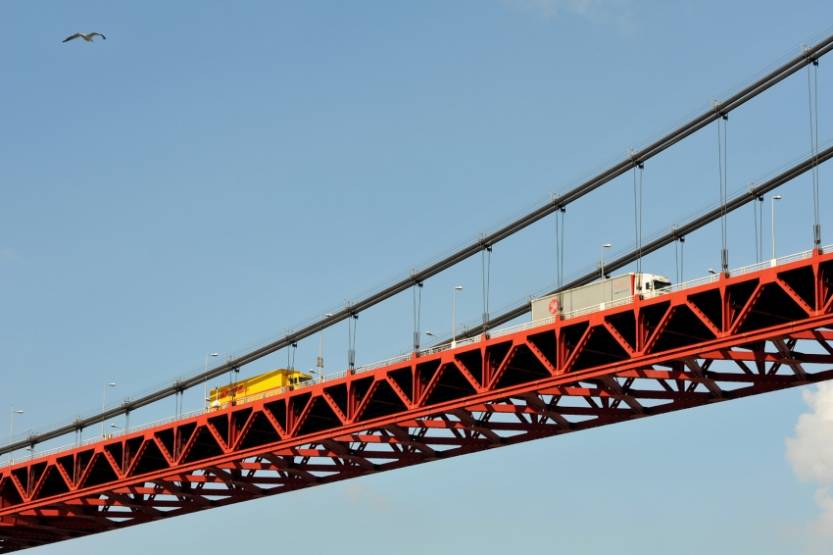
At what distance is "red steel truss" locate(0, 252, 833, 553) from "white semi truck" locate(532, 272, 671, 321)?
1743mm

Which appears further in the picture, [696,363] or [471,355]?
[471,355]

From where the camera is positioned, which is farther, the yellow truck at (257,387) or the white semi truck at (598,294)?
the yellow truck at (257,387)

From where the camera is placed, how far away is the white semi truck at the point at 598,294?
8269 cm

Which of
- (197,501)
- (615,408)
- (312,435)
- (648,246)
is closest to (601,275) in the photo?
(648,246)

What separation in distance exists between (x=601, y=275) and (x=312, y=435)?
1878 cm

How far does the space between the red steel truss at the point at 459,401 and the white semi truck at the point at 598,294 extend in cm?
174

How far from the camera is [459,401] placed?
291 ft

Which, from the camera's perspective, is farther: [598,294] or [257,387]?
[257,387]

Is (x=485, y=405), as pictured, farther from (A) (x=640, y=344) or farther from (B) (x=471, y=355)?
(A) (x=640, y=344)

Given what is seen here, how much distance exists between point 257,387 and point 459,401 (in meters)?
21.7

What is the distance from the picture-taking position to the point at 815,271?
241 feet

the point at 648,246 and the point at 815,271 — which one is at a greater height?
the point at 648,246

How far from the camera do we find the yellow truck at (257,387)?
104 m

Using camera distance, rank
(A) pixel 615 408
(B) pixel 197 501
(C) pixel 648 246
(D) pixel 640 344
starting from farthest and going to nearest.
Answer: (B) pixel 197 501 < (C) pixel 648 246 < (A) pixel 615 408 < (D) pixel 640 344
